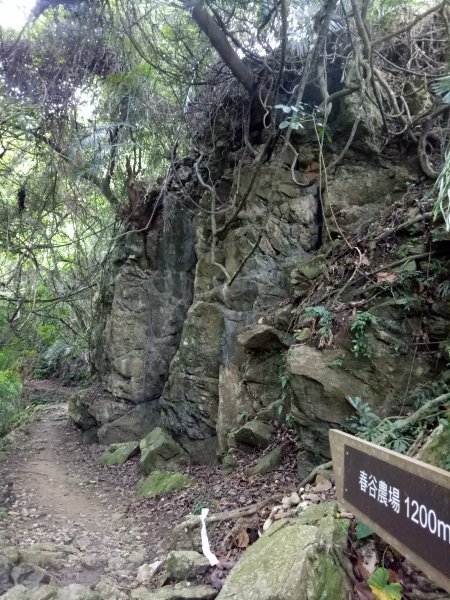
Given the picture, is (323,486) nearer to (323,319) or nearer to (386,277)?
(323,319)

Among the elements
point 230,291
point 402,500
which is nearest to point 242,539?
point 402,500

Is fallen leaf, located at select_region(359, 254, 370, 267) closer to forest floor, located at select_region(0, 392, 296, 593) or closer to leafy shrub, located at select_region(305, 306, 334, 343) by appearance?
leafy shrub, located at select_region(305, 306, 334, 343)

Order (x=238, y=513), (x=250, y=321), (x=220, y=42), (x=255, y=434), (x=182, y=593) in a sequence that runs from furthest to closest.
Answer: (x=250, y=321)
(x=255, y=434)
(x=220, y=42)
(x=238, y=513)
(x=182, y=593)

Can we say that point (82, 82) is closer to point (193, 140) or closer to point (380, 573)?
point (193, 140)

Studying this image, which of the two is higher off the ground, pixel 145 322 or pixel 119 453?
pixel 145 322

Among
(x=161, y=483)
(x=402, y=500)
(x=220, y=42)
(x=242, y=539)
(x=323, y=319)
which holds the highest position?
(x=220, y=42)

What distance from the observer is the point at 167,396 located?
7148 mm

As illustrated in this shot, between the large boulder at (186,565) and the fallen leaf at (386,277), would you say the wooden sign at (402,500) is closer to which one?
the large boulder at (186,565)

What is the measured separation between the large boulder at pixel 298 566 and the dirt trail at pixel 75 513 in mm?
1597

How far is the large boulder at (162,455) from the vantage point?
641cm

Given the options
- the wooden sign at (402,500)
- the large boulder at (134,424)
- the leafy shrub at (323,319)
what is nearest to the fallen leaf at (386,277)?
the leafy shrub at (323,319)

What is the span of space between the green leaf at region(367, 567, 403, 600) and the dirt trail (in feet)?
7.76

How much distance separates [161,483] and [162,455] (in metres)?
0.67

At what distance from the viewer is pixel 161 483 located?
5844 millimetres
